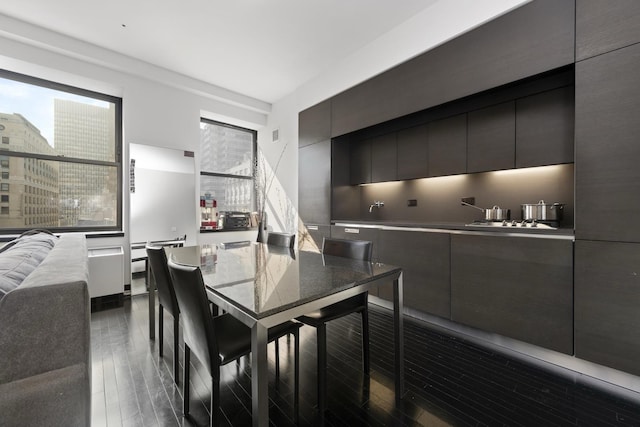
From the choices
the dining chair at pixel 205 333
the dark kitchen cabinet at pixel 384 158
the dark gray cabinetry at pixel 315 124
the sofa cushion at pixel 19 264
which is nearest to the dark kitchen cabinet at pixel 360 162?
the dark kitchen cabinet at pixel 384 158

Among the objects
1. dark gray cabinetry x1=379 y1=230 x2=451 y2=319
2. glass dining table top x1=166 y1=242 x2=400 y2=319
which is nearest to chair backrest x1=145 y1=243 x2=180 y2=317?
glass dining table top x1=166 y1=242 x2=400 y2=319

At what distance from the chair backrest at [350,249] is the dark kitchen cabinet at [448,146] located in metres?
1.59

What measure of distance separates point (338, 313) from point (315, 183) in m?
2.56

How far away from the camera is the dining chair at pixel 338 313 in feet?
4.86

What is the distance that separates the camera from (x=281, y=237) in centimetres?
279

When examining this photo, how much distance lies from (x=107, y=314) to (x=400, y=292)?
3.17 meters

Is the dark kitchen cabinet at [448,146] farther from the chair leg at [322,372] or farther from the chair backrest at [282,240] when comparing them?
the chair leg at [322,372]

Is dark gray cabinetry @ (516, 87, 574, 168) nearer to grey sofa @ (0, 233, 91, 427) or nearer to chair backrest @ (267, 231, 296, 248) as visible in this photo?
chair backrest @ (267, 231, 296, 248)

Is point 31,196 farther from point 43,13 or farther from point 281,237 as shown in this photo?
point 281,237

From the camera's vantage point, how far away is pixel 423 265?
2.67 meters

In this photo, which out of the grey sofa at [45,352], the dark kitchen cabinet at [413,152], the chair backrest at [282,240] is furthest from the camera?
the dark kitchen cabinet at [413,152]

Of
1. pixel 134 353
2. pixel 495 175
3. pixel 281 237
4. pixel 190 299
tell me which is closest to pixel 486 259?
pixel 495 175

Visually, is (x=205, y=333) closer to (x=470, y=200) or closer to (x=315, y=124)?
(x=470, y=200)

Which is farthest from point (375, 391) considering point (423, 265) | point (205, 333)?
point (423, 265)
